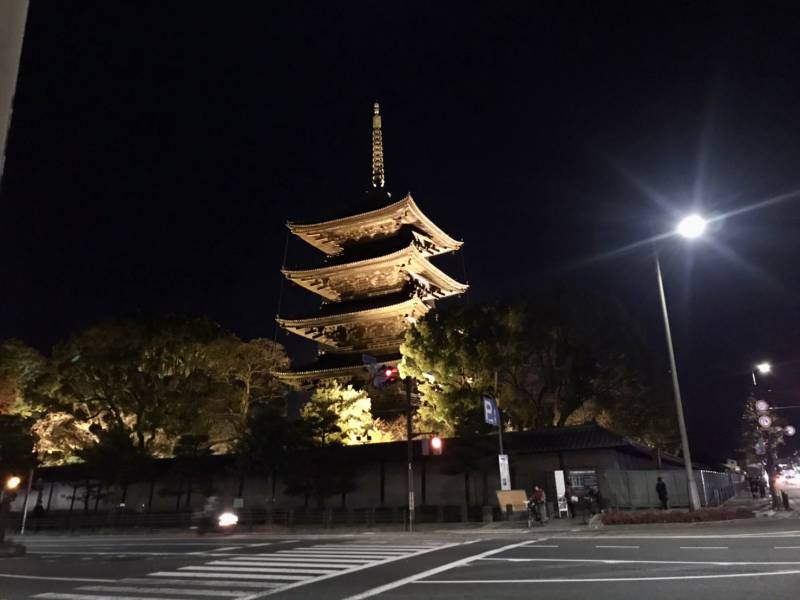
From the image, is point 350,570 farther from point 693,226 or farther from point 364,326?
point 364,326

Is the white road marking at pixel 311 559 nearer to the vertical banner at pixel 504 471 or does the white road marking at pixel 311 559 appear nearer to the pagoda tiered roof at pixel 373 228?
the vertical banner at pixel 504 471

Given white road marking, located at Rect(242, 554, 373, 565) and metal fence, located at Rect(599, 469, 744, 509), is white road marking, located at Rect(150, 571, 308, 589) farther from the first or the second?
metal fence, located at Rect(599, 469, 744, 509)

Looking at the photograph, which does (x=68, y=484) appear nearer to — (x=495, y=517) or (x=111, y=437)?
(x=111, y=437)

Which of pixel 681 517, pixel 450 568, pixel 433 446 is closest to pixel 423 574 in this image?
pixel 450 568

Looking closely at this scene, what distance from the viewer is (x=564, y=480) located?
89.6 feet

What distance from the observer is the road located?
9703mm

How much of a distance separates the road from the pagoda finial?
4378 cm

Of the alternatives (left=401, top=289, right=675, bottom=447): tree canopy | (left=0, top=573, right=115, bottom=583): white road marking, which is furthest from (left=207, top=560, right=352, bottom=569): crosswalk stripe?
(left=401, top=289, right=675, bottom=447): tree canopy

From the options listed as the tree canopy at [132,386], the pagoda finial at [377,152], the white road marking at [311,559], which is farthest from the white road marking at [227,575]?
the pagoda finial at [377,152]

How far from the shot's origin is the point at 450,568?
499 inches

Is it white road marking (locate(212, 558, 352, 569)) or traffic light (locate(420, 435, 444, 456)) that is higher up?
traffic light (locate(420, 435, 444, 456))

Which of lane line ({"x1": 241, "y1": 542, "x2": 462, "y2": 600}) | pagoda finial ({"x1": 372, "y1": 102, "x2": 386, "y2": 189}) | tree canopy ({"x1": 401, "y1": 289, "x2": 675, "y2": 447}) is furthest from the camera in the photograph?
pagoda finial ({"x1": 372, "y1": 102, "x2": 386, "y2": 189})

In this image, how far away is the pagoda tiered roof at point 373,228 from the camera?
1794 inches

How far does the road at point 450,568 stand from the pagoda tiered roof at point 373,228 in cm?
2981
